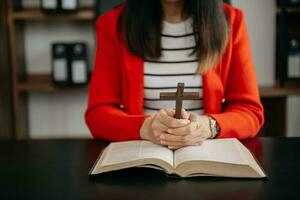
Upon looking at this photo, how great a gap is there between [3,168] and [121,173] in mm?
269

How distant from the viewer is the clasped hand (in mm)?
1073

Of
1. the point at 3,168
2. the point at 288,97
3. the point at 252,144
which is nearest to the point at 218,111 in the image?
the point at 252,144

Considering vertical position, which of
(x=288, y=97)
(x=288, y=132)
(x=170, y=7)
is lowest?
(x=288, y=132)

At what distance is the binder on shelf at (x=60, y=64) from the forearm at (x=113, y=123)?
4.01 feet

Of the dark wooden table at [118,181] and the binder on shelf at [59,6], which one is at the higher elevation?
the binder on shelf at [59,6]

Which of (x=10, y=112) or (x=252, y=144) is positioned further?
(x=10, y=112)

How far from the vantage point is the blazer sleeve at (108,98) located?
4.17 feet

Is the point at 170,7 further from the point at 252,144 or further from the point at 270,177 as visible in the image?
the point at 270,177

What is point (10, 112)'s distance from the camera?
9.02 ft

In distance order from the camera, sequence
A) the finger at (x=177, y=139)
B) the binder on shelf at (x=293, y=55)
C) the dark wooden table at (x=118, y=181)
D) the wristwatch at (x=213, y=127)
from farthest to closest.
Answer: the binder on shelf at (x=293, y=55) → the wristwatch at (x=213, y=127) → the finger at (x=177, y=139) → the dark wooden table at (x=118, y=181)

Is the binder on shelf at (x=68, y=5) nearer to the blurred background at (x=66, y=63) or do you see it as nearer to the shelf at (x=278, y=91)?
the blurred background at (x=66, y=63)

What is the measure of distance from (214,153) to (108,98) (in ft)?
1.73

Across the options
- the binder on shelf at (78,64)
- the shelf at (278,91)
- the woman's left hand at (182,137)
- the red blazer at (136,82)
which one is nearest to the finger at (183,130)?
the woman's left hand at (182,137)

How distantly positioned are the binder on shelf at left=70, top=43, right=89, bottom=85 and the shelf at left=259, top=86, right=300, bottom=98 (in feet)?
3.14
